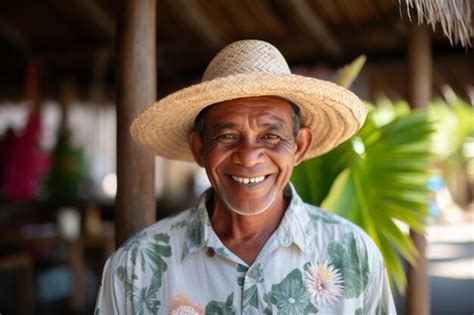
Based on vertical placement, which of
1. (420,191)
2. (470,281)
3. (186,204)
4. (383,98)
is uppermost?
(383,98)

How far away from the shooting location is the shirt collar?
5.22ft

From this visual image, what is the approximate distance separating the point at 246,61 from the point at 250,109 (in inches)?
5.0

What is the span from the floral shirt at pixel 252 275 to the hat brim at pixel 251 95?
12.1 inches

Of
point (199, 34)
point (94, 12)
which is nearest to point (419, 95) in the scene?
point (199, 34)

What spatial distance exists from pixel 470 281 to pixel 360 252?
5.46 metres

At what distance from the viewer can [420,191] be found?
7.57 feet

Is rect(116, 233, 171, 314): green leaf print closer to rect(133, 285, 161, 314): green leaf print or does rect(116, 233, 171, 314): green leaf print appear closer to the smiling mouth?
rect(133, 285, 161, 314): green leaf print

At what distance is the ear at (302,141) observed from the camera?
5.70 feet

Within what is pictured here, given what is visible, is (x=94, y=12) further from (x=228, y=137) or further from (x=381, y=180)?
(x=228, y=137)

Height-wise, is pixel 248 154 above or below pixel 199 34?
below

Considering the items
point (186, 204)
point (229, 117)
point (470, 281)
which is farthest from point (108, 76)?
point (229, 117)

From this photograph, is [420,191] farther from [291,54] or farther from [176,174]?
[176,174]

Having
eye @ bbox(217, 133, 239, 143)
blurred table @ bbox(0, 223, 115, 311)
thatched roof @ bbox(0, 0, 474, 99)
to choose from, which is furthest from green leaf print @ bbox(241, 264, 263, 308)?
blurred table @ bbox(0, 223, 115, 311)

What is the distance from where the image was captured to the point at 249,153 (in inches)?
60.6
